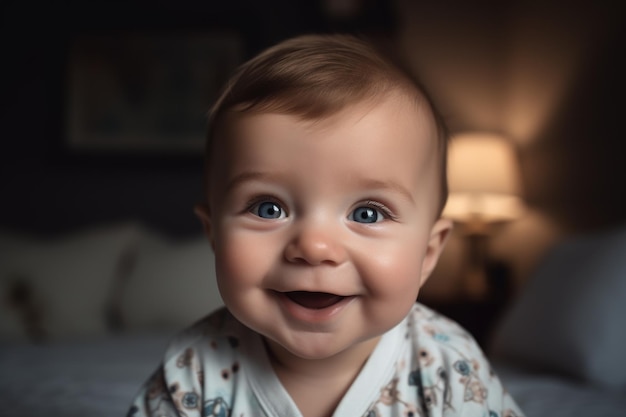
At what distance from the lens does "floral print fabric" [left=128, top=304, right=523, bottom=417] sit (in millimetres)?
768

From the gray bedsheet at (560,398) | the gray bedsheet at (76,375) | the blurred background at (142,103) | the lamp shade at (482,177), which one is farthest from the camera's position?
the blurred background at (142,103)

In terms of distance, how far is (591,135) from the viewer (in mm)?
2383

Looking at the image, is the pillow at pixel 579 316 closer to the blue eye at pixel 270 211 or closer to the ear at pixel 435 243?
the ear at pixel 435 243

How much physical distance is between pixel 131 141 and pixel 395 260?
263 cm

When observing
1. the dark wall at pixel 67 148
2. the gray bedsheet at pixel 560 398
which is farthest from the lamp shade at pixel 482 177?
the gray bedsheet at pixel 560 398

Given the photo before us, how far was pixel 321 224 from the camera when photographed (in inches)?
25.1

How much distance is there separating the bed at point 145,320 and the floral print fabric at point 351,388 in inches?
14.9

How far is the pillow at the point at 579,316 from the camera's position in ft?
4.31

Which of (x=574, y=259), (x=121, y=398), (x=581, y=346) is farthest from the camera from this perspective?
(x=574, y=259)

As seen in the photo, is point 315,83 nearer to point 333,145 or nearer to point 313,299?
point 333,145

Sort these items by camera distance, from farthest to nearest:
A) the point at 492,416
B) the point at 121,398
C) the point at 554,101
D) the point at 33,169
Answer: the point at 33,169 → the point at 554,101 → the point at 121,398 → the point at 492,416

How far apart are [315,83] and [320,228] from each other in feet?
0.56

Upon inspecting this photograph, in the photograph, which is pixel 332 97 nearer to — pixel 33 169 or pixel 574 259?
pixel 574 259

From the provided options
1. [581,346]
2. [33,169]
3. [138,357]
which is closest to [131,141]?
[33,169]
